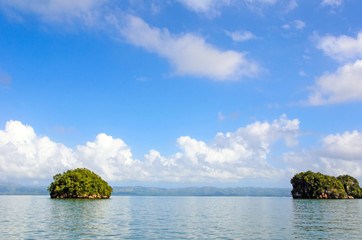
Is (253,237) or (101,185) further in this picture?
(101,185)

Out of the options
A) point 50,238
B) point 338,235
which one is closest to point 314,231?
point 338,235

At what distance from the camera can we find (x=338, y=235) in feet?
135

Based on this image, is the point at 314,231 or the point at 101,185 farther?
the point at 101,185


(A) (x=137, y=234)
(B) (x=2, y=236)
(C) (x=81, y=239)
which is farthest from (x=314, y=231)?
(B) (x=2, y=236)

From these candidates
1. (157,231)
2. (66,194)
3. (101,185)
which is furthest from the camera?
(101,185)

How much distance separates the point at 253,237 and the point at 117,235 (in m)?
18.3

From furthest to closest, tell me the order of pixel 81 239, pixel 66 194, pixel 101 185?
1. pixel 101 185
2. pixel 66 194
3. pixel 81 239

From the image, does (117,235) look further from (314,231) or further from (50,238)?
(314,231)

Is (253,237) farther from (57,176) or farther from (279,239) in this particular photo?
(57,176)

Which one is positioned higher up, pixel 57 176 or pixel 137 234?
pixel 57 176

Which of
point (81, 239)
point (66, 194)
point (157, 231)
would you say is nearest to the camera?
point (81, 239)

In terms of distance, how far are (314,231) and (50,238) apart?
38379 millimetres

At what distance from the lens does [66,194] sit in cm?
18000

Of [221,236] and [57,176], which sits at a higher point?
[57,176]
